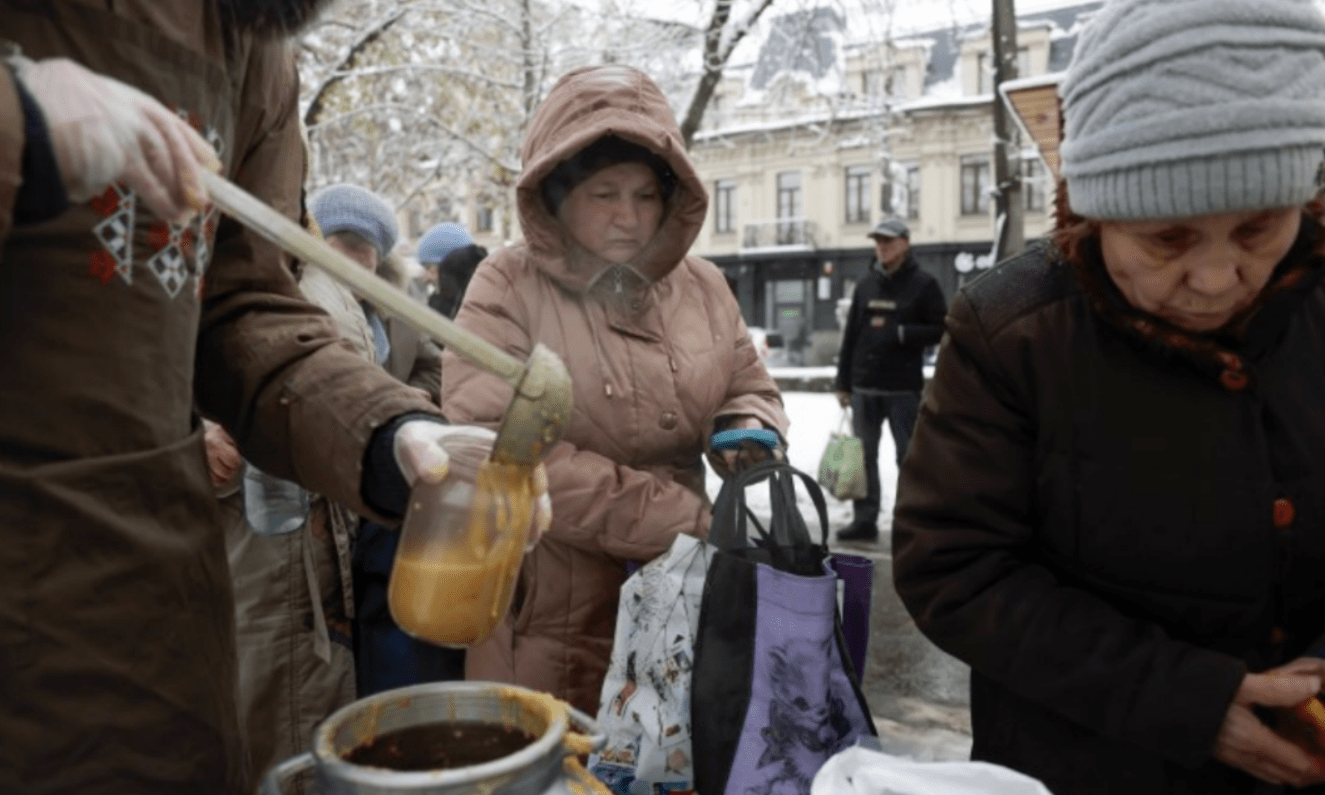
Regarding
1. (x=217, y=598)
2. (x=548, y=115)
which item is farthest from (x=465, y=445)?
(x=548, y=115)

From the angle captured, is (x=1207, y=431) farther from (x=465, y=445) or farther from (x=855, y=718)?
(x=465, y=445)

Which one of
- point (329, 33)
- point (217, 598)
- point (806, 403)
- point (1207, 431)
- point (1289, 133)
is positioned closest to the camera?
point (217, 598)

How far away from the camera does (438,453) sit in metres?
1.17

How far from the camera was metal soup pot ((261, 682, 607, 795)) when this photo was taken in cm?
90

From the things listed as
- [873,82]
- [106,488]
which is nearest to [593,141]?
[106,488]

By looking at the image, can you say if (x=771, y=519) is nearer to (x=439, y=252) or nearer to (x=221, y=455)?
(x=221, y=455)

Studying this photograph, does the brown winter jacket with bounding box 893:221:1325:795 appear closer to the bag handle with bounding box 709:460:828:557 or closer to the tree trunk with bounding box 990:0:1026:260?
the bag handle with bounding box 709:460:828:557

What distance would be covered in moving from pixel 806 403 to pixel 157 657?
49.0 ft

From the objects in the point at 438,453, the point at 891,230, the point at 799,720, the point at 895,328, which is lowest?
the point at 799,720

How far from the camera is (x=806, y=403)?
15.8m

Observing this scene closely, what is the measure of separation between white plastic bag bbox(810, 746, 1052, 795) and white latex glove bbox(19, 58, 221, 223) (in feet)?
3.27

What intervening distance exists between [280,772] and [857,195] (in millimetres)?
35354

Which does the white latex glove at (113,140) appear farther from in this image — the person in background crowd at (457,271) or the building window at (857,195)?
the building window at (857,195)

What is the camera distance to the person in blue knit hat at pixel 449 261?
18.5 ft
